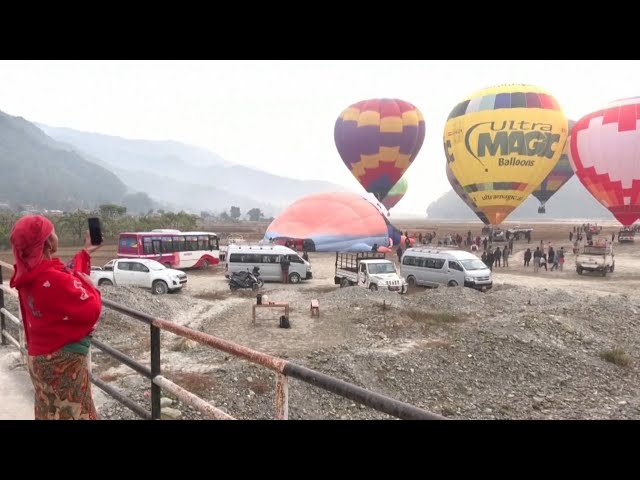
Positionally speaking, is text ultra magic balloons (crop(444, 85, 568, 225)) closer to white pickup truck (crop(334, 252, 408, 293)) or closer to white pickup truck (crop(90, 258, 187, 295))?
white pickup truck (crop(334, 252, 408, 293))

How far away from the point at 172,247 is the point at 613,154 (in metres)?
28.8

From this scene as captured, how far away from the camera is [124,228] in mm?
72000

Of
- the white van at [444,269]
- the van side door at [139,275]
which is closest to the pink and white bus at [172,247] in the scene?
the van side door at [139,275]

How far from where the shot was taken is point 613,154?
2894 cm

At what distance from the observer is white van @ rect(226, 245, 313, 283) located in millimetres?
27688

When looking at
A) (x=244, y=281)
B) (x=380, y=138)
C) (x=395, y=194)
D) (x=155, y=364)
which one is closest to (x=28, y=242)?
(x=155, y=364)

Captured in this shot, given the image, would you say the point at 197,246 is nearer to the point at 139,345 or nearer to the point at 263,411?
the point at 139,345

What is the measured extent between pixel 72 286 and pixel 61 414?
37.0 inches

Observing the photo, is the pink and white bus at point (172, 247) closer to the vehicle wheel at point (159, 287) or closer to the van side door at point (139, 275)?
the van side door at point (139, 275)

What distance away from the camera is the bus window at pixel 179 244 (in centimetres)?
3155

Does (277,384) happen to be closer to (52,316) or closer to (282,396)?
(282,396)

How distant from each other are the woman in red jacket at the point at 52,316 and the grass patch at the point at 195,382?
6.57 m

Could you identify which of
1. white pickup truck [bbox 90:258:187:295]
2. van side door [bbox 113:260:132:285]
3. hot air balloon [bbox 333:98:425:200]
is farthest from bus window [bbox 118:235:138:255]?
hot air balloon [bbox 333:98:425:200]
